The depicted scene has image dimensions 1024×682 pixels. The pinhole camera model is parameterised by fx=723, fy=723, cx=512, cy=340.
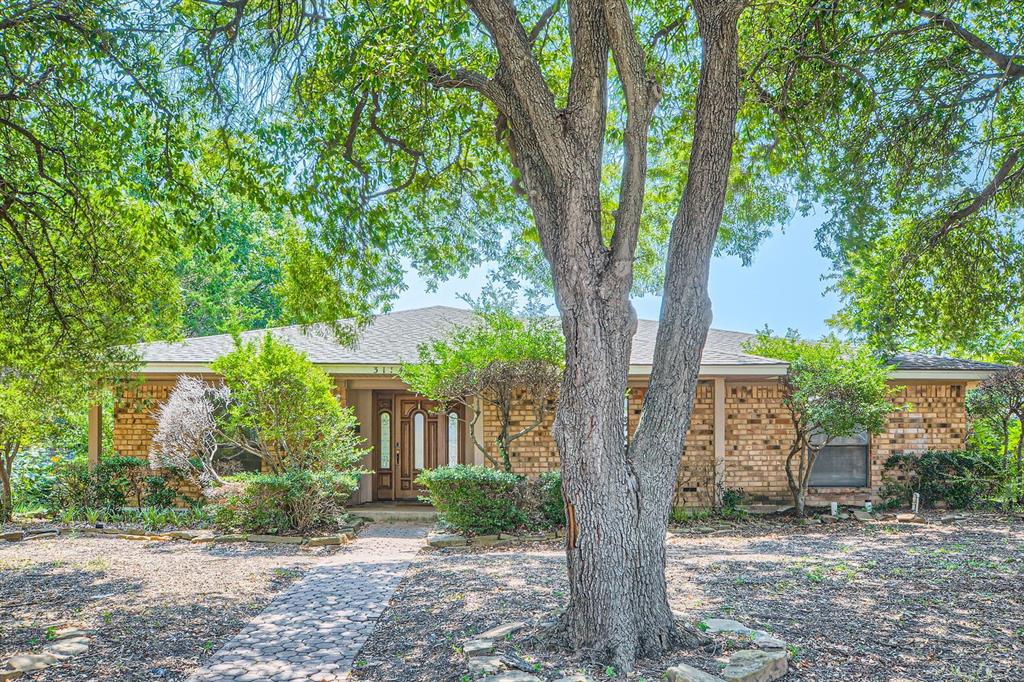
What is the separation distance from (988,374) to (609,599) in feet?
37.7

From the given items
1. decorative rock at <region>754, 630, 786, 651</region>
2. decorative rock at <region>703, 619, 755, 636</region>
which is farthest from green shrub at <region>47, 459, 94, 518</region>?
decorative rock at <region>754, 630, 786, 651</region>

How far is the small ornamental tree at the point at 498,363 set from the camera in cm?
1021

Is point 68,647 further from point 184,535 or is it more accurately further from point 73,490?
point 73,490

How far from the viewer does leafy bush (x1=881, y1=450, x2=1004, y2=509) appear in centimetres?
1288

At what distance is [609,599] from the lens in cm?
464

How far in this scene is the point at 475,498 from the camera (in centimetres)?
1012

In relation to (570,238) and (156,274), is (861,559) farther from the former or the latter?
(156,274)

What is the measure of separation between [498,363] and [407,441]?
4.59m

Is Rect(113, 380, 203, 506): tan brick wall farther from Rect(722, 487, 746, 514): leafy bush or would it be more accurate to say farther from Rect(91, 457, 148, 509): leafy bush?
Rect(722, 487, 746, 514): leafy bush

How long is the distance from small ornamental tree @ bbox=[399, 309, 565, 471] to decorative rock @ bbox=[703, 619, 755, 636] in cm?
536

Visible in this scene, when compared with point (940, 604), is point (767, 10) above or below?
above

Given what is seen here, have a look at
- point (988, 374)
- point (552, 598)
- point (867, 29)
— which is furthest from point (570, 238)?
point (988, 374)

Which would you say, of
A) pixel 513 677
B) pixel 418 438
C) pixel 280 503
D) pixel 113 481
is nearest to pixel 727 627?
pixel 513 677

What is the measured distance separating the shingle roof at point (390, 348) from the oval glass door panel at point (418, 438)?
4.88 feet
